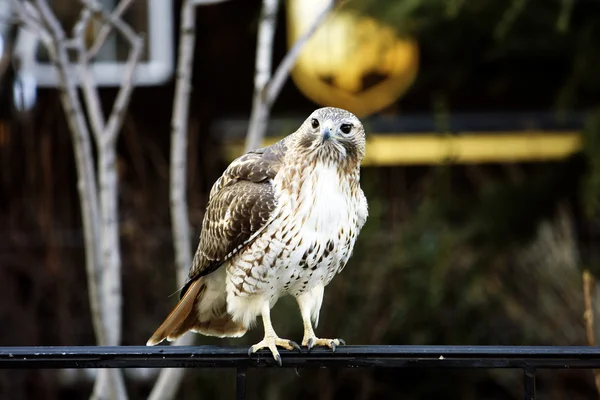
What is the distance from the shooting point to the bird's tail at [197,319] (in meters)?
2.87

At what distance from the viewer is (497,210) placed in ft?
15.3

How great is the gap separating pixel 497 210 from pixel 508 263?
1541 mm

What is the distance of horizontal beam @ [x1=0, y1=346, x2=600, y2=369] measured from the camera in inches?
75.9

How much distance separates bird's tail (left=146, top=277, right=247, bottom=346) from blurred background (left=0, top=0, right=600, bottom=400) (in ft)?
4.16

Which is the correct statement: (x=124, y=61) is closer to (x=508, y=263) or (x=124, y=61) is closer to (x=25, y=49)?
(x=25, y=49)

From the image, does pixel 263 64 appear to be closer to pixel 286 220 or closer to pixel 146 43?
pixel 286 220

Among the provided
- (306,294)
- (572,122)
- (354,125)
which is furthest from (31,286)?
(572,122)

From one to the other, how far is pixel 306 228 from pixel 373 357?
2.16ft

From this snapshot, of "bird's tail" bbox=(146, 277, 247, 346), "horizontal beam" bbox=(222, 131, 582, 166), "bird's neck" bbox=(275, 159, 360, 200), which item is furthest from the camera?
"horizontal beam" bbox=(222, 131, 582, 166)

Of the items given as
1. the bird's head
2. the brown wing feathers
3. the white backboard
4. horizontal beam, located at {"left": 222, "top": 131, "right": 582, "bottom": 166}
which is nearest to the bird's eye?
the bird's head

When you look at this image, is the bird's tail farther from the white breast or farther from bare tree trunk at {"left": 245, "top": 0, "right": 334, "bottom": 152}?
bare tree trunk at {"left": 245, "top": 0, "right": 334, "bottom": 152}

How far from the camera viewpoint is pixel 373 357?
201 centimetres

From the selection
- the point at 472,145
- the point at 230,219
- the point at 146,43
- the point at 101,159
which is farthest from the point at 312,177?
the point at 472,145

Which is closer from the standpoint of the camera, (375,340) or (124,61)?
(375,340)
